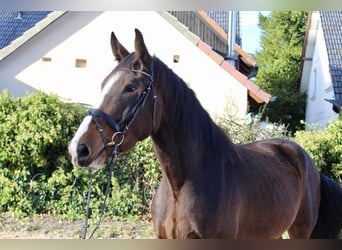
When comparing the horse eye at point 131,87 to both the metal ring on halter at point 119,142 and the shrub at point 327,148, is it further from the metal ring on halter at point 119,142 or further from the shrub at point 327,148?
the shrub at point 327,148

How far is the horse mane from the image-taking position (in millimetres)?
1309

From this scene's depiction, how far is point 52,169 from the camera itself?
3.30 m

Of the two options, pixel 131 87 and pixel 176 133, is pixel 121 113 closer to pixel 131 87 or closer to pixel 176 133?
pixel 131 87

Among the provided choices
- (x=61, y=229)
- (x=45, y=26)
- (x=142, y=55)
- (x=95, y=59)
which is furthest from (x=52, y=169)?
(x=142, y=55)

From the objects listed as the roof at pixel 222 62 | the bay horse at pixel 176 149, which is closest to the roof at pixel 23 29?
the roof at pixel 222 62

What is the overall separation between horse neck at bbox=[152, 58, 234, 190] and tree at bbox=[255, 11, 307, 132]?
6.22 feet

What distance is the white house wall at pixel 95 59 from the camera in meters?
3.16

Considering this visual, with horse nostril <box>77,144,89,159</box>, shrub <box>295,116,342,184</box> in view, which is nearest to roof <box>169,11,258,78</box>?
shrub <box>295,116,342,184</box>

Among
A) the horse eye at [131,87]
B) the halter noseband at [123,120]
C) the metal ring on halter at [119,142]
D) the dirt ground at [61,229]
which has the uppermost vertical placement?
the horse eye at [131,87]

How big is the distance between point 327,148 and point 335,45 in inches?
46.5

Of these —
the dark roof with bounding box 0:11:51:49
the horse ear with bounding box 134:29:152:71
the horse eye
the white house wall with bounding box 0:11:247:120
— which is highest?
the dark roof with bounding box 0:11:51:49

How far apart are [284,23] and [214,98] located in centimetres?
195

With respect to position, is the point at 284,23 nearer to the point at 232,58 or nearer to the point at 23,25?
the point at 232,58

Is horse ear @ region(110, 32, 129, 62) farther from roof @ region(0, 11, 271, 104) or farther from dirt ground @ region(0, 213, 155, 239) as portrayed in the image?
roof @ region(0, 11, 271, 104)
